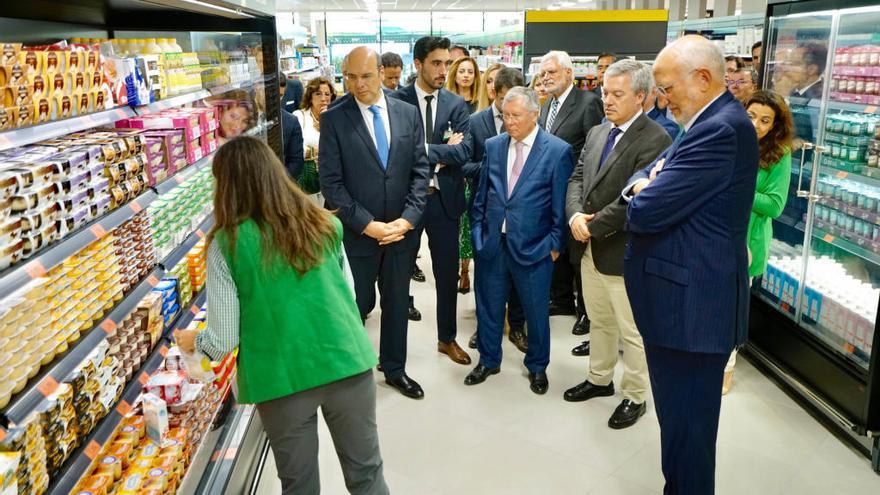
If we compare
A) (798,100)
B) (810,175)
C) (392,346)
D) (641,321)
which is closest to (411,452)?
(392,346)

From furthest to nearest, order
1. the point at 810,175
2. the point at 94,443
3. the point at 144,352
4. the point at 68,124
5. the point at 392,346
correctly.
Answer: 1. the point at 810,175
2. the point at 392,346
3. the point at 144,352
4. the point at 94,443
5. the point at 68,124

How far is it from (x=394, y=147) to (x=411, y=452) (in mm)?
1489

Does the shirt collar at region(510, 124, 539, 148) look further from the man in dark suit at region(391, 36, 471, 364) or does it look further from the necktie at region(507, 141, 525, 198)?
the man in dark suit at region(391, 36, 471, 364)

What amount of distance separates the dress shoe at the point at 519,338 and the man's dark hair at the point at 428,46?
185cm

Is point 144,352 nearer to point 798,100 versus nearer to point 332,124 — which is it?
point 332,124

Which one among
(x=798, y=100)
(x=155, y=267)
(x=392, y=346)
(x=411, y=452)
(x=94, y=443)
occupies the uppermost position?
(x=798, y=100)

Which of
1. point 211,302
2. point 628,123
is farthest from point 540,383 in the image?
point 211,302

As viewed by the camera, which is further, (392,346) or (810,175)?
(810,175)

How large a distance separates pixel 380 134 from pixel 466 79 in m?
1.95

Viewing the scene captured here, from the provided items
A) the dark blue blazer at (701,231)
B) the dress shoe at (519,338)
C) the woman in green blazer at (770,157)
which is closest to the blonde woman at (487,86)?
the dress shoe at (519,338)

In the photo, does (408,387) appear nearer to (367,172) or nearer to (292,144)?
(367,172)

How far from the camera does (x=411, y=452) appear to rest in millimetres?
3258

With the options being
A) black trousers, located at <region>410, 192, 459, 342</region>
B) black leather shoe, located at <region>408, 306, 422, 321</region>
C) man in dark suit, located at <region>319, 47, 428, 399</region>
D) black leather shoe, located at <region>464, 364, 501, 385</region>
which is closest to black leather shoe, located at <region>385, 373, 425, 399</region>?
black leather shoe, located at <region>464, 364, 501, 385</region>

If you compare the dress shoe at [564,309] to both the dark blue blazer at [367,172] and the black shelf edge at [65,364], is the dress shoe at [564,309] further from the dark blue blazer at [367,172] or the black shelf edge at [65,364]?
the black shelf edge at [65,364]
